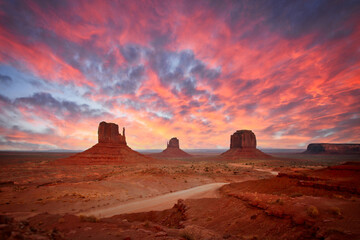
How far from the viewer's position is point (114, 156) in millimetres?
65312

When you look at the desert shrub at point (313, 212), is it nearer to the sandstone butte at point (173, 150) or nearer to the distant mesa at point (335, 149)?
the sandstone butte at point (173, 150)

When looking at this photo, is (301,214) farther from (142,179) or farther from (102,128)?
(102,128)

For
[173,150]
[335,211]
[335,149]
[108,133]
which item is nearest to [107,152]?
[108,133]

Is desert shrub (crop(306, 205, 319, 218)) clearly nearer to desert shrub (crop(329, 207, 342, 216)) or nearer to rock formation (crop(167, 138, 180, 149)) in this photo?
desert shrub (crop(329, 207, 342, 216))

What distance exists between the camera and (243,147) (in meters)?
111

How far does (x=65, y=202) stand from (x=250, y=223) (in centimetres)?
1800

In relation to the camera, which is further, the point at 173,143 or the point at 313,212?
the point at 173,143

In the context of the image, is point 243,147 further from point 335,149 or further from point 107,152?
point 335,149

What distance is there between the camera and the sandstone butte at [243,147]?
343 feet

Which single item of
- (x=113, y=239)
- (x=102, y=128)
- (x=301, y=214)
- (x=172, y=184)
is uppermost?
(x=102, y=128)

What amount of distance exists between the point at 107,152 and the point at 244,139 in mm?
86413

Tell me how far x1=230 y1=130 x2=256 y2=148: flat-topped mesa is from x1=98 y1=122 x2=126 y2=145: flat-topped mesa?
79282 millimetres

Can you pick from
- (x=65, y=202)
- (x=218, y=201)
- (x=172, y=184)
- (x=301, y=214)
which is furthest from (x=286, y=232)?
(x=172, y=184)

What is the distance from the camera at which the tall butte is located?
60.5 metres
